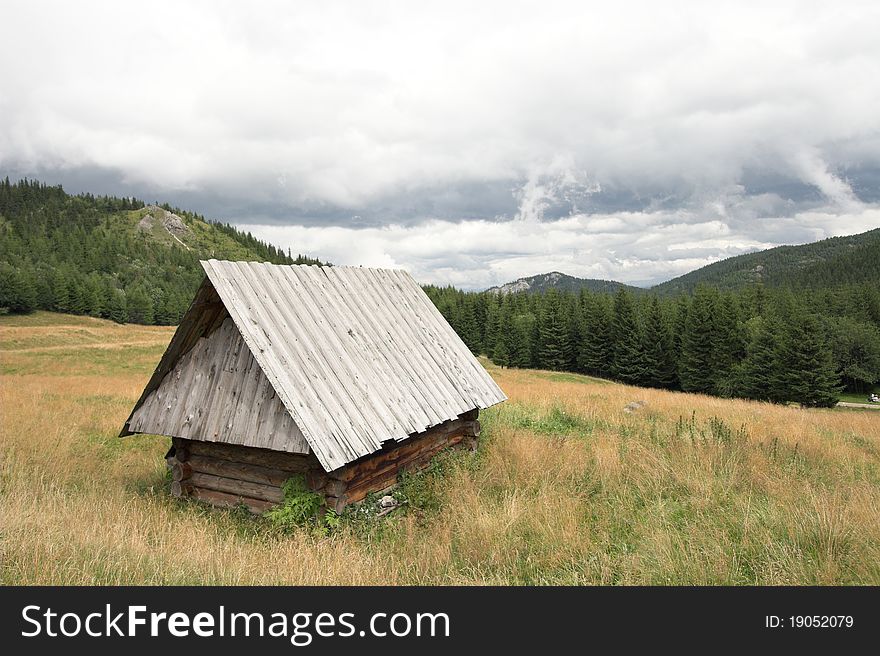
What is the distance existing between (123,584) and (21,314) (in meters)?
103

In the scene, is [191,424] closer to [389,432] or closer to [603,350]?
[389,432]

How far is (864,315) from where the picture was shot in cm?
8456

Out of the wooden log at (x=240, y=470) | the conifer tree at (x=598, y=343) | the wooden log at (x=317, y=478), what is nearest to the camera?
the wooden log at (x=317, y=478)

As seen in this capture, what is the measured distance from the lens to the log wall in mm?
7660

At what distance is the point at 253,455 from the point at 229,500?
106 centimetres

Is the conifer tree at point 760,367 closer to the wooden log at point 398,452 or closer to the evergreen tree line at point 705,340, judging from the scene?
the evergreen tree line at point 705,340

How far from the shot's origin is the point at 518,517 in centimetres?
693

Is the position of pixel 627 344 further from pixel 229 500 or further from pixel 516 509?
pixel 229 500

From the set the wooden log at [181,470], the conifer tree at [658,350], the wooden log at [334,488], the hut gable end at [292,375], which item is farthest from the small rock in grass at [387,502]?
the conifer tree at [658,350]

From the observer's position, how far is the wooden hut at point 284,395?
24.6 feet

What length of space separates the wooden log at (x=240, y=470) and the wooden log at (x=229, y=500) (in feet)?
1.05

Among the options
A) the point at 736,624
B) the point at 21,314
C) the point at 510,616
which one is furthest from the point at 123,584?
the point at 21,314

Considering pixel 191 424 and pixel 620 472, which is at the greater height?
pixel 191 424

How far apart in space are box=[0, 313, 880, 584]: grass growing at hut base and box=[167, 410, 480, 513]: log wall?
12.4 inches
